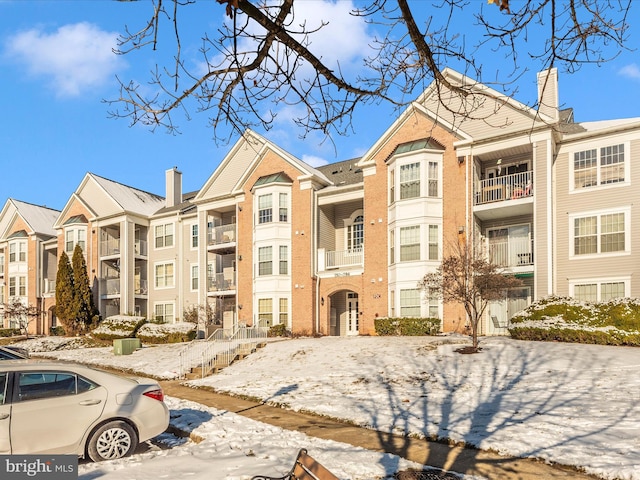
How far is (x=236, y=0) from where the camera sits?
12.2ft

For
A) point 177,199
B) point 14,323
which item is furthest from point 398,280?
point 14,323

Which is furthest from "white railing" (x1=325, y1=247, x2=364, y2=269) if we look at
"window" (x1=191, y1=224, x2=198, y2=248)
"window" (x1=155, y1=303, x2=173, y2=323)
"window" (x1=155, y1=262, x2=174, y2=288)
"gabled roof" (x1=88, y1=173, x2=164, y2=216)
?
"gabled roof" (x1=88, y1=173, x2=164, y2=216)

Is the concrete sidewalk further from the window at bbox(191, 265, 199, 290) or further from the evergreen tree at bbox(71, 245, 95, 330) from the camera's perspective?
the evergreen tree at bbox(71, 245, 95, 330)

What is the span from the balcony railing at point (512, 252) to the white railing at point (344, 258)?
7045mm

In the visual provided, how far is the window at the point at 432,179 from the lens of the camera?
26047mm

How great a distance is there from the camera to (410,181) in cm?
2642

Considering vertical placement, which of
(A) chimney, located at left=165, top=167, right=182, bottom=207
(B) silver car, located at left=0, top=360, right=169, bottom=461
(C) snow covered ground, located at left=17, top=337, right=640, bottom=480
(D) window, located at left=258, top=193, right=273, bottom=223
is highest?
(A) chimney, located at left=165, top=167, right=182, bottom=207

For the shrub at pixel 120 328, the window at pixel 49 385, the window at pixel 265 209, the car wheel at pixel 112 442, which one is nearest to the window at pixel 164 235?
the shrub at pixel 120 328

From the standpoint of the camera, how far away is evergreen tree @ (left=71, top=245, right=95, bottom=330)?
38031 mm

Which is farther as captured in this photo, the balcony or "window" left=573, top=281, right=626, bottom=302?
the balcony

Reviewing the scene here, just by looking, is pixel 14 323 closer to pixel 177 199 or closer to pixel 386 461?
pixel 177 199

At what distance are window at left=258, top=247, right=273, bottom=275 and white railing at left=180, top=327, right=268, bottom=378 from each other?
15.1ft

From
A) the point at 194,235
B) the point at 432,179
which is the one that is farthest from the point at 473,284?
the point at 194,235

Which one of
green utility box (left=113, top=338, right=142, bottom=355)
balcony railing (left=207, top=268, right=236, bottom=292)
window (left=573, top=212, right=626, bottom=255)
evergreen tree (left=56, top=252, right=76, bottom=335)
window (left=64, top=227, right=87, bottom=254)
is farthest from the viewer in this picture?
window (left=64, top=227, right=87, bottom=254)
